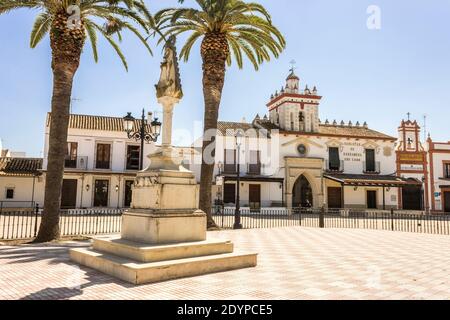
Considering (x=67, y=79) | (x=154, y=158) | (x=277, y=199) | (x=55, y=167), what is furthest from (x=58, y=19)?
(x=277, y=199)

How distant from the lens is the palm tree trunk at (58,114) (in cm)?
1031

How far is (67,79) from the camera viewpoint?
35.1 feet

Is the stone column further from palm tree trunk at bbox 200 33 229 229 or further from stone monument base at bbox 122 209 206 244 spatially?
palm tree trunk at bbox 200 33 229 229

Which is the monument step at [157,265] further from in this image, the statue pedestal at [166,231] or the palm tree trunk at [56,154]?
the palm tree trunk at [56,154]

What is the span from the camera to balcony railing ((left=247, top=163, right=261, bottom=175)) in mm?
28547

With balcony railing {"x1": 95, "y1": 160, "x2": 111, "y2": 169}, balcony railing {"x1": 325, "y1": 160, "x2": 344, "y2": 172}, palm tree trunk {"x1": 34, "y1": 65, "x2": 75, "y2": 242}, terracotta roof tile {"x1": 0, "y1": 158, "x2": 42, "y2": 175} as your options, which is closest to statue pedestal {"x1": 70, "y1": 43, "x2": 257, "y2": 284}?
palm tree trunk {"x1": 34, "y1": 65, "x2": 75, "y2": 242}

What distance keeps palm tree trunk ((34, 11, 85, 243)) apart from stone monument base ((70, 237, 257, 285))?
11.9 ft

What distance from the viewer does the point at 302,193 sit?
31.4 metres

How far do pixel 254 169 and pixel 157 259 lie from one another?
23.2 meters

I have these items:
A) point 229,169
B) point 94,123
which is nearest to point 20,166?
point 94,123

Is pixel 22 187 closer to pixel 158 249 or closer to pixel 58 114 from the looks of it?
pixel 58 114

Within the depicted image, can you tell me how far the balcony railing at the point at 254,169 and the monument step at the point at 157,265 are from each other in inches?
850

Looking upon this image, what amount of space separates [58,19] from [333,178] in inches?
937
